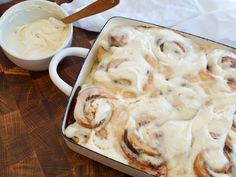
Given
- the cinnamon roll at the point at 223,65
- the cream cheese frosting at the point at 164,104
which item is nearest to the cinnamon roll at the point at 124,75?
the cream cheese frosting at the point at 164,104

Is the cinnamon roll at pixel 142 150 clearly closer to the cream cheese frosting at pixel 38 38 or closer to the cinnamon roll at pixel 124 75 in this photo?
the cinnamon roll at pixel 124 75

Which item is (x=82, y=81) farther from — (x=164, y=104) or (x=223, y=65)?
(x=223, y=65)

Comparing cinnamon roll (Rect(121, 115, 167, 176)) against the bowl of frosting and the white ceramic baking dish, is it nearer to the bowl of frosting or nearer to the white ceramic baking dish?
the white ceramic baking dish

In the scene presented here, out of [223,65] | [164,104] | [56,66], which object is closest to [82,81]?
[56,66]

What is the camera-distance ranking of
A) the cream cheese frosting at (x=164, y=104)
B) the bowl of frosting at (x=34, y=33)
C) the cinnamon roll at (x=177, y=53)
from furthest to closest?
1. the bowl of frosting at (x=34, y=33)
2. the cinnamon roll at (x=177, y=53)
3. the cream cheese frosting at (x=164, y=104)

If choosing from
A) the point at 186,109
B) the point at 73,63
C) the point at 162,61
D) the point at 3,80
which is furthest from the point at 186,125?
the point at 3,80

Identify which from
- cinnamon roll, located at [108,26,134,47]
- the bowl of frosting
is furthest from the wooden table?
cinnamon roll, located at [108,26,134,47]
